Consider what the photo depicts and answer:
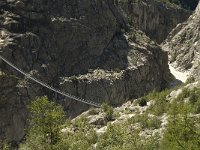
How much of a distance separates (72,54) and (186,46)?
115 feet

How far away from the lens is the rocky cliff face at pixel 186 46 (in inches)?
4402

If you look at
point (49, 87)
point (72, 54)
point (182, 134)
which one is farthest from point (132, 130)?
point (72, 54)

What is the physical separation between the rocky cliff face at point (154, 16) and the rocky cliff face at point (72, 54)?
34.9 meters

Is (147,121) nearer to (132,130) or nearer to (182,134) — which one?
(132,130)

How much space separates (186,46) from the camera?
119m

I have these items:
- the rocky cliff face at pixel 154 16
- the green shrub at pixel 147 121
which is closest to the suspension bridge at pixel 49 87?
the green shrub at pixel 147 121

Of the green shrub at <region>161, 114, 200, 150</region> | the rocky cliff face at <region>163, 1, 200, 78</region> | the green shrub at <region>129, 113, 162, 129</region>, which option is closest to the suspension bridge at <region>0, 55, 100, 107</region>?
the rocky cliff face at <region>163, 1, 200, 78</region>

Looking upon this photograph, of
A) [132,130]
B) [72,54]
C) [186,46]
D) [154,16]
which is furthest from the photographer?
[154,16]

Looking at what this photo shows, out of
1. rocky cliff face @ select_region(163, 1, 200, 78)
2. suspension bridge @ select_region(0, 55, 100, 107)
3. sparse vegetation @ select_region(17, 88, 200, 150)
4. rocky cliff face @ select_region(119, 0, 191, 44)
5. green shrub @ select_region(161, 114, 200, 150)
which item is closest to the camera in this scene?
green shrub @ select_region(161, 114, 200, 150)

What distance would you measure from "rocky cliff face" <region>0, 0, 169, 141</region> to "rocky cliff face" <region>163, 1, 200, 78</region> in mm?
8758

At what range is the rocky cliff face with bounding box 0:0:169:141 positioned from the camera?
3214 inches

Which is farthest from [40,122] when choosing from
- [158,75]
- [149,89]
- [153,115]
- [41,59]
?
[158,75]

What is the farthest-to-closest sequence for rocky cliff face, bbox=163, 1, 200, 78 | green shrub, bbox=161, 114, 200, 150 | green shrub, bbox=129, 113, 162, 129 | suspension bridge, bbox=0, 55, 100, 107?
1. rocky cliff face, bbox=163, 1, 200, 78
2. suspension bridge, bbox=0, 55, 100, 107
3. green shrub, bbox=129, 113, 162, 129
4. green shrub, bbox=161, 114, 200, 150

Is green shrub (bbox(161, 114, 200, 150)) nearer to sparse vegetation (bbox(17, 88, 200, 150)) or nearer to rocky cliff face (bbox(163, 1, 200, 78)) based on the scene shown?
sparse vegetation (bbox(17, 88, 200, 150))
